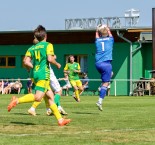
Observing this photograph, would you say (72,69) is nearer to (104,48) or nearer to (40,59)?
(104,48)

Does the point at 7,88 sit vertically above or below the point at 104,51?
below

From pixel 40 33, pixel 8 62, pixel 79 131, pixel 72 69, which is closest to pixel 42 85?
pixel 40 33

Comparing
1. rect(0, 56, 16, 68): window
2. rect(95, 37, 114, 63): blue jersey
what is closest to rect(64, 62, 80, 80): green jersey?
rect(95, 37, 114, 63): blue jersey

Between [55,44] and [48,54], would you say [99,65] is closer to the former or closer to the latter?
[48,54]

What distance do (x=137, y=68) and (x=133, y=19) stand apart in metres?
6.24

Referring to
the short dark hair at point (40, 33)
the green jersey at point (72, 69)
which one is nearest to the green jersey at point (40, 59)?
the short dark hair at point (40, 33)

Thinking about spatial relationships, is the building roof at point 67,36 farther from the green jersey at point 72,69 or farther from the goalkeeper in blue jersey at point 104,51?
the goalkeeper in blue jersey at point 104,51

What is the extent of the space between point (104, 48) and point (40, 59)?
4.50 meters

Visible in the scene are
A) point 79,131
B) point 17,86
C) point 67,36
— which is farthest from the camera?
point 67,36

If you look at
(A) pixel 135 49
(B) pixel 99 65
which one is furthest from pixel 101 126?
(A) pixel 135 49

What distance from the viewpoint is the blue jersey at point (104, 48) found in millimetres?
16125

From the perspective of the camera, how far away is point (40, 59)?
11961 millimetres

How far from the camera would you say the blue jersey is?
16.1 metres

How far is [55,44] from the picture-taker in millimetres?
46000
